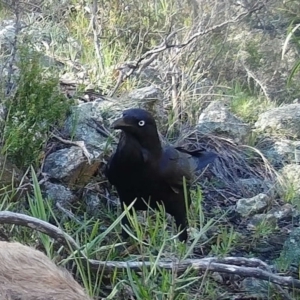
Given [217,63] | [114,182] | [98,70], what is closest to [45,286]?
[114,182]

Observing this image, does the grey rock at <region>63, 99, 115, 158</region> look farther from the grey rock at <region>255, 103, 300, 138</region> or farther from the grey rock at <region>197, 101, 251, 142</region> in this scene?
the grey rock at <region>255, 103, 300, 138</region>

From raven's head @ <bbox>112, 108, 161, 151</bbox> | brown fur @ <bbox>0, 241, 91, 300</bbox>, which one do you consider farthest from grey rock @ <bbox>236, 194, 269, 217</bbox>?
brown fur @ <bbox>0, 241, 91, 300</bbox>

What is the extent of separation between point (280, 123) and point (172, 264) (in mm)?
3231

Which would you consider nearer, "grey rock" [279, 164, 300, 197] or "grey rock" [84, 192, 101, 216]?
"grey rock" [84, 192, 101, 216]

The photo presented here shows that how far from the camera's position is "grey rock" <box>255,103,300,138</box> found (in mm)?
5621

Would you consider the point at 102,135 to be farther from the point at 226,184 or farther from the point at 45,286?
the point at 45,286

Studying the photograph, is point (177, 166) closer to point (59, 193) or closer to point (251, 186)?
point (59, 193)

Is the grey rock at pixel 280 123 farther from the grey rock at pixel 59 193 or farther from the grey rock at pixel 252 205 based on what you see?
the grey rock at pixel 59 193

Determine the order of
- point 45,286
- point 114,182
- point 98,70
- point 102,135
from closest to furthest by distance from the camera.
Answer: point 45,286 < point 114,182 < point 102,135 < point 98,70

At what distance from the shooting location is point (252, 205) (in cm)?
430

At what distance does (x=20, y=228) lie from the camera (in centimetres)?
303

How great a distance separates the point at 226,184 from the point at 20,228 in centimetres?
208

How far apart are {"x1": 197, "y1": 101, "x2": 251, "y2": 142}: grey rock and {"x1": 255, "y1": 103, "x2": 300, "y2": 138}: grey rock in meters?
0.21

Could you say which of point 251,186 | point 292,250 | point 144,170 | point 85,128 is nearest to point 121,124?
point 144,170
